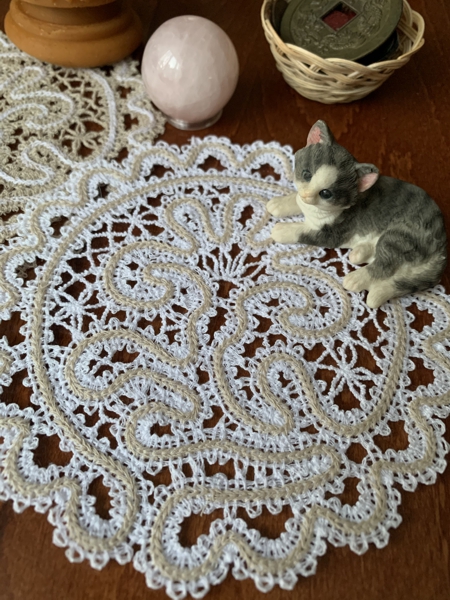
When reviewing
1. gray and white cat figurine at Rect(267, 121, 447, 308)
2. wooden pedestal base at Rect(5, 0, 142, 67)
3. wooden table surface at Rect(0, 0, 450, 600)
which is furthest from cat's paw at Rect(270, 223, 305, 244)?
wooden pedestal base at Rect(5, 0, 142, 67)

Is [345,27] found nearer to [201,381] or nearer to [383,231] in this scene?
[383,231]

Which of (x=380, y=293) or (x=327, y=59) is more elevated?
(x=327, y=59)

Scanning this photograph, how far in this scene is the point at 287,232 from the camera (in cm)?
65

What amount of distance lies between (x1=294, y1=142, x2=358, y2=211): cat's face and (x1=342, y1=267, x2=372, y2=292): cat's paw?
87mm

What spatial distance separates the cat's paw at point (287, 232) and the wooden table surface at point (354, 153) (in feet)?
0.60

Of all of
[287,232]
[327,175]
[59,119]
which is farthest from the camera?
[59,119]

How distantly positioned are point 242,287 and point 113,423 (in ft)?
0.71

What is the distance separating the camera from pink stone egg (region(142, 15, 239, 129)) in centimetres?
68

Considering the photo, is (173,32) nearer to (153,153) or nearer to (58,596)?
(153,153)

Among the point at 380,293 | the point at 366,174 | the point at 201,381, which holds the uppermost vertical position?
the point at 366,174

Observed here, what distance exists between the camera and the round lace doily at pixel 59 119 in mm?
715

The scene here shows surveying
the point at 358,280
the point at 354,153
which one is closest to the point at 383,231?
the point at 358,280

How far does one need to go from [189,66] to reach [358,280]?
1.11 feet

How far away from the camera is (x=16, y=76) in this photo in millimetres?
811
